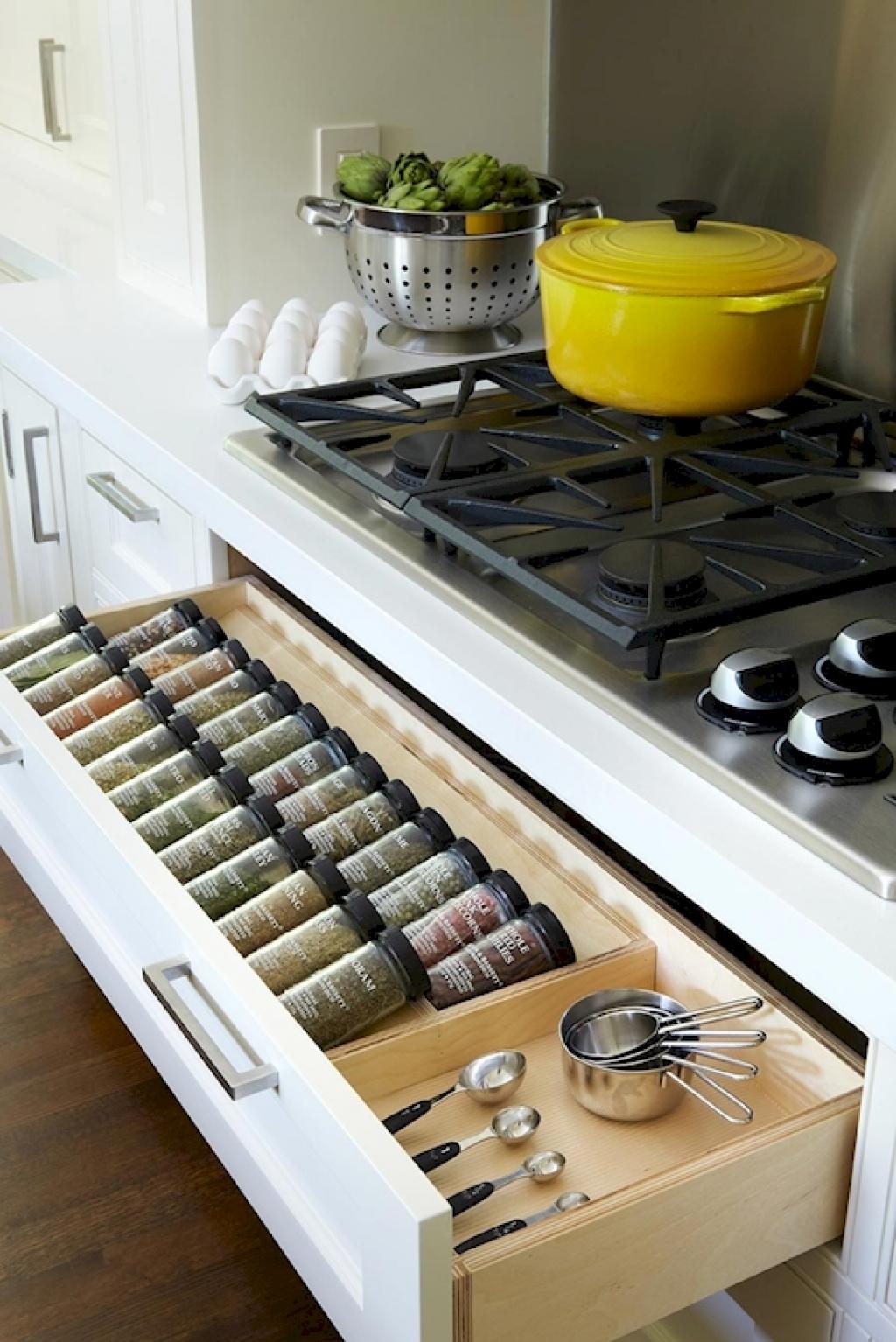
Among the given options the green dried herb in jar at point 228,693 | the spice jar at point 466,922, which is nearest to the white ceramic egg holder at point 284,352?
the green dried herb in jar at point 228,693

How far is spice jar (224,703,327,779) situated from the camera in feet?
4.34

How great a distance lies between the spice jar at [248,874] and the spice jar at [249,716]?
0.63ft

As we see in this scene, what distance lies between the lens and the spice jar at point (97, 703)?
1.38m

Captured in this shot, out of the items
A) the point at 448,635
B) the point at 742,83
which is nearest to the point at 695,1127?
the point at 448,635

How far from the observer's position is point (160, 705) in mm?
1351

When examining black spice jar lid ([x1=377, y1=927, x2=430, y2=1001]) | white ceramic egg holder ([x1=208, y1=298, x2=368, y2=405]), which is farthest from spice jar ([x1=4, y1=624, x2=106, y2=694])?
black spice jar lid ([x1=377, y1=927, x2=430, y2=1001])

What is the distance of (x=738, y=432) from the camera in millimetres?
1399

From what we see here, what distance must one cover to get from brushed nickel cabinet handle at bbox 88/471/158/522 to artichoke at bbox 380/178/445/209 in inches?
16.8

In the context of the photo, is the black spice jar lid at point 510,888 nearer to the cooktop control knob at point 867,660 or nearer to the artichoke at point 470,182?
the cooktop control knob at point 867,660

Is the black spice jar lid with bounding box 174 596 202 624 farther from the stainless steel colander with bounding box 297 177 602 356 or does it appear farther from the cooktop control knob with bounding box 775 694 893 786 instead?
the cooktop control knob with bounding box 775 694 893 786

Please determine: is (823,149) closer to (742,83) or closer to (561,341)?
(742,83)

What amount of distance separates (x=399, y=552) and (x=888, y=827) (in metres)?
0.52

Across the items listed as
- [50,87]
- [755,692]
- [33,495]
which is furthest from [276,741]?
[50,87]

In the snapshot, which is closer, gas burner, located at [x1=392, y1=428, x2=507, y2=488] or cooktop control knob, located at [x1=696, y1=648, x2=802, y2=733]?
cooktop control knob, located at [x1=696, y1=648, x2=802, y2=733]
